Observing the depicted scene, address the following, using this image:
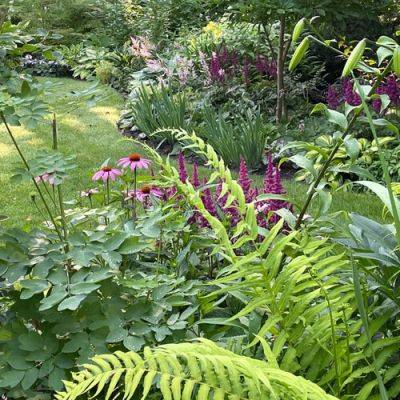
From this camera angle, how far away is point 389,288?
4.45 feet

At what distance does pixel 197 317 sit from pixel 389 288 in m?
0.57

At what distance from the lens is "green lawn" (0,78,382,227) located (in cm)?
406

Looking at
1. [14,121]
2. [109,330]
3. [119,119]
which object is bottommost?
[119,119]

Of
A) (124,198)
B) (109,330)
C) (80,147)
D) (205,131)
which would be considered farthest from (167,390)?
(80,147)

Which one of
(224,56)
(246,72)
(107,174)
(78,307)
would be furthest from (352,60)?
(224,56)

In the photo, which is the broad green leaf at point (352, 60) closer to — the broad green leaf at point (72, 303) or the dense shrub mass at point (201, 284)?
the dense shrub mass at point (201, 284)

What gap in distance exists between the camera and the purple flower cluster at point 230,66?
6.33m

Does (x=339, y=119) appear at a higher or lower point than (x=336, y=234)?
higher

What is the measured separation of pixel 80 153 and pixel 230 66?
7.22 ft

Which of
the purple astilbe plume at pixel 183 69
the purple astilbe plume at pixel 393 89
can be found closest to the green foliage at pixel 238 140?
the purple astilbe plume at pixel 393 89

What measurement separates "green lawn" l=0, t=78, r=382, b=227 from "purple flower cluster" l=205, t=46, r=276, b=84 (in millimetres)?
1119

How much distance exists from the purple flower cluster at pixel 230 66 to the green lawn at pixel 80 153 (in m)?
1.12

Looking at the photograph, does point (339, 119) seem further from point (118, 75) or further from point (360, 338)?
point (118, 75)

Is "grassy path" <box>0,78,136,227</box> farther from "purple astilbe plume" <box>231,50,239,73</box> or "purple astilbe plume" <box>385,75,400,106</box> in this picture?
"purple astilbe plume" <box>385,75,400,106</box>
